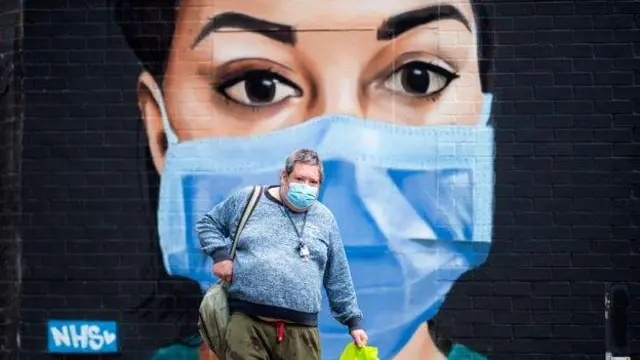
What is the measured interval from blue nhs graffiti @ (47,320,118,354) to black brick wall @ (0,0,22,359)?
0.29m

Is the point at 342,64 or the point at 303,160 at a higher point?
the point at 342,64

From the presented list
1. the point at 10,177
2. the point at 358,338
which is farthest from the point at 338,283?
the point at 10,177

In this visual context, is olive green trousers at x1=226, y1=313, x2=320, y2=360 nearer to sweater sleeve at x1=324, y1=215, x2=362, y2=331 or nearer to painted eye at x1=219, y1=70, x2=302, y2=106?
sweater sleeve at x1=324, y1=215, x2=362, y2=331

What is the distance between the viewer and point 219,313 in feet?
15.9

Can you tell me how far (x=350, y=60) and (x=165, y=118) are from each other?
4.32ft

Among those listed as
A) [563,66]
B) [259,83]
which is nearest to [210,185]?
[259,83]

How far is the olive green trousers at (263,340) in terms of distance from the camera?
476 centimetres

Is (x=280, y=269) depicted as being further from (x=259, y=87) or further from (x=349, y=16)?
(x=349, y=16)

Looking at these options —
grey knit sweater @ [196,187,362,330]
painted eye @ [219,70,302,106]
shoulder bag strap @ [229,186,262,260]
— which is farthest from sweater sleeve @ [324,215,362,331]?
painted eye @ [219,70,302,106]

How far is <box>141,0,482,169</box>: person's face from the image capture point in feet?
22.0

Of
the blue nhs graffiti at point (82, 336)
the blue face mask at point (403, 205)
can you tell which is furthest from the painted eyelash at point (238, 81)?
the blue nhs graffiti at point (82, 336)

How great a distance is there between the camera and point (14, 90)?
6.94 metres

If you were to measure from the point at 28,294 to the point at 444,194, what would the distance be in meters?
2.92

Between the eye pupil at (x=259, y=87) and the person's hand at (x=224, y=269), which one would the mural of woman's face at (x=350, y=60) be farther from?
the person's hand at (x=224, y=269)
